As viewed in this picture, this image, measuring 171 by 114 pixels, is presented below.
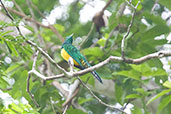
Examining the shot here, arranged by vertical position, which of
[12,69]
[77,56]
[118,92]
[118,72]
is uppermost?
[12,69]

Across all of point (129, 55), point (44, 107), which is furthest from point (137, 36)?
point (44, 107)

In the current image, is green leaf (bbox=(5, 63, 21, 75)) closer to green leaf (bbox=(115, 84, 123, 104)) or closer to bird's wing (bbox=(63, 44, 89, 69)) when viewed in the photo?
green leaf (bbox=(115, 84, 123, 104))

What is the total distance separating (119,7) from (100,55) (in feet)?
2.11

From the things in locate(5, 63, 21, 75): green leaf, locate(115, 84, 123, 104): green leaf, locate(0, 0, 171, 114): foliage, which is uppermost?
locate(5, 63, 21, 75): green leaf

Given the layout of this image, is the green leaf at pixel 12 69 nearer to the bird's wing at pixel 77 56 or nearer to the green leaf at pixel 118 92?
the green leaf at pixel 118 92

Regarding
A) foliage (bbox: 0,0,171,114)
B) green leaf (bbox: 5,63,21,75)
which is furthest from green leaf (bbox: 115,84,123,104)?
green leaf (bbox: 5,63,21,75)

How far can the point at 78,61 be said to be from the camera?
2199 mm

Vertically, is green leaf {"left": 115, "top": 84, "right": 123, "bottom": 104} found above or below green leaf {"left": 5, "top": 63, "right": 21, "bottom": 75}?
below

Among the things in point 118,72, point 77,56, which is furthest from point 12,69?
point 77,56

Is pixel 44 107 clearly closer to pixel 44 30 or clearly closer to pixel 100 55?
pixel 100 55

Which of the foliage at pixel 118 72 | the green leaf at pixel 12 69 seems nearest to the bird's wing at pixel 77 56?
the foliage at pixel 118 72

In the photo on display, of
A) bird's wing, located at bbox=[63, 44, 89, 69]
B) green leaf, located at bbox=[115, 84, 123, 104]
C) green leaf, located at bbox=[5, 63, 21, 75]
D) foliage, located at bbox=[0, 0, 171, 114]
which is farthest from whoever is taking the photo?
green leaf, located at bbox=[5, 63, 21, 75]

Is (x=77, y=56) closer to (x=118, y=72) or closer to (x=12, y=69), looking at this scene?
(x=118, y=72)

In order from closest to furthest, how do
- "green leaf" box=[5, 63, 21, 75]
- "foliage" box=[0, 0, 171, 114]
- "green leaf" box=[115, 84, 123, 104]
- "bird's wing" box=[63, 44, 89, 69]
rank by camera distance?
"bird's wing" box=[63, 44, 89, 69] → "foliage" box=[0, 0, 171, 114] → "green leaf" box=[115, 84, 123, 104] → "green leaf" box=[5, 63, 21, 75]
